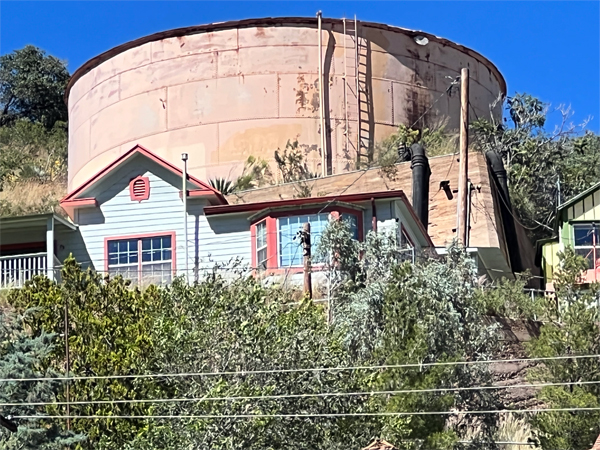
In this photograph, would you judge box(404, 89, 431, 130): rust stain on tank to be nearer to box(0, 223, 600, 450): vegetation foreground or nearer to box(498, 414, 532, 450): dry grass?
box(0, 223, 600, 450): vegetation foreground

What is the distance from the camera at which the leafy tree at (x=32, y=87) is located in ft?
209

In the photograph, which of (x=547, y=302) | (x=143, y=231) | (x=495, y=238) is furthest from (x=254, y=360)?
(x=495, y=238)

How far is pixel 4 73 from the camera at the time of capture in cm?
6450

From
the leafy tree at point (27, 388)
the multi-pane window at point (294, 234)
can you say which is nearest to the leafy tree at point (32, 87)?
the multi-pane window at point (294, 234)

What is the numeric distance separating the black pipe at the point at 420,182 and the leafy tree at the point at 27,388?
50.0 feet

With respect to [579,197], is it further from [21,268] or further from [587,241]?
[21,268]

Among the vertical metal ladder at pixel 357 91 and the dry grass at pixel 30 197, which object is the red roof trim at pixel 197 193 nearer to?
the dry grass at pixel 30 197

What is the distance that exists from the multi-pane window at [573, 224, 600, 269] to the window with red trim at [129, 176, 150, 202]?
459 inches

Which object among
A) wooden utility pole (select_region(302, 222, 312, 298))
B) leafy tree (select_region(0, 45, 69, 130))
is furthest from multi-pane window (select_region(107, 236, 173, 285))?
leafy tree (select_region(0, 45, 69, 130))

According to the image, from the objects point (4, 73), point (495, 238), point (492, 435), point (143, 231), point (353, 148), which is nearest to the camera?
point (492, 435)

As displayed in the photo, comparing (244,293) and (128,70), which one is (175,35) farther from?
(244,293)

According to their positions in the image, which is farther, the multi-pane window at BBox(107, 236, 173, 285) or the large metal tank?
the large metal tank

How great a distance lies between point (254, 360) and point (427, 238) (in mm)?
12899

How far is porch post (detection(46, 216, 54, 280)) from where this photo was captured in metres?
28.5
